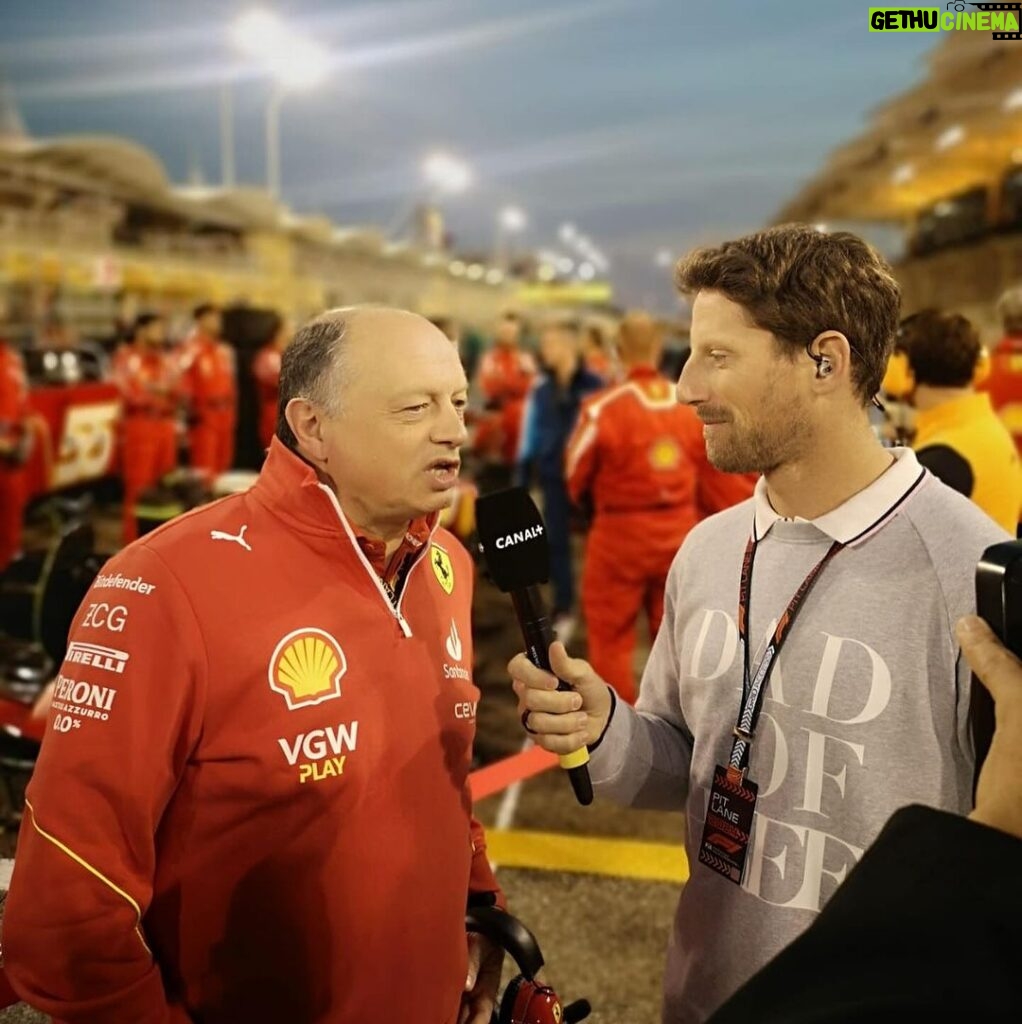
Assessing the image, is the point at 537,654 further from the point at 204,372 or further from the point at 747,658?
the point at 204,372

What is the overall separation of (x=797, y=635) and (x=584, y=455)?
154 inches

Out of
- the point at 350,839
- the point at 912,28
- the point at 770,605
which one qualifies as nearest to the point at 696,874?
the point at 770,605

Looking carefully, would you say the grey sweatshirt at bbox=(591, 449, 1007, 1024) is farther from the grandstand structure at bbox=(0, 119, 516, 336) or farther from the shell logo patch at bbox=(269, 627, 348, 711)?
the grandstand structure at bbox=(0, 119, 516, 336)

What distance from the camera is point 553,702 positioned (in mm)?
1611

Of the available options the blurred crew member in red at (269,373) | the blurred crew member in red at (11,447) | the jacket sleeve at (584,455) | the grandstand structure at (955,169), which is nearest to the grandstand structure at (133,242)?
the blurred crew member in red at (269,373)

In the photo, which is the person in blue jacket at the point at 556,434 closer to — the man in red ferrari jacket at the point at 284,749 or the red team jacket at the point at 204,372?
the red team jacket at the point at 204,372

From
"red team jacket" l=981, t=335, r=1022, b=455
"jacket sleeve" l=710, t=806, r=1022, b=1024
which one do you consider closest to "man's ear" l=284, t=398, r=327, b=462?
"jacket sleeve" l=710, t=806, r=1022, b=1024

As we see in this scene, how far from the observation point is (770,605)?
181cm

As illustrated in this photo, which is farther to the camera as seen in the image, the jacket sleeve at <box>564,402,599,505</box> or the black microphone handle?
the jacket sleeve at <box>564,402,599,505</box>

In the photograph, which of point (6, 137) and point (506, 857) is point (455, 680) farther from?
point (6, 137)

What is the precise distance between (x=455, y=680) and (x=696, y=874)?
581mm

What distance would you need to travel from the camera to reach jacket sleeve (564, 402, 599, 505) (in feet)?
18.3

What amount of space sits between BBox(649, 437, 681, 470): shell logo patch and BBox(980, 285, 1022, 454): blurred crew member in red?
194cm

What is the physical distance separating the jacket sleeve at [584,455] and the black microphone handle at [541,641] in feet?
12.8
